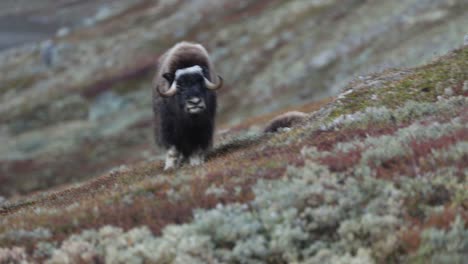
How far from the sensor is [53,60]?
86.9 m

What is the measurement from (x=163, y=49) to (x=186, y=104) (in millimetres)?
64654

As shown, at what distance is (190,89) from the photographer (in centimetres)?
1330

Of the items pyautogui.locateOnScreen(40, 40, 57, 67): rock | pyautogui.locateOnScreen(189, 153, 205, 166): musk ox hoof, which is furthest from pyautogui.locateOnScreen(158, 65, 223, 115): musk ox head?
pyautogui.locateOnScreen(40, 40, 57, 67): rock

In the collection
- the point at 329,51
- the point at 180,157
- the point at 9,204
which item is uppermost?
the point at 180,157

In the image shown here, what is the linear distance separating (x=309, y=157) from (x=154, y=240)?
3.09 meters

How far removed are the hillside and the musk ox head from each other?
3.47 meters

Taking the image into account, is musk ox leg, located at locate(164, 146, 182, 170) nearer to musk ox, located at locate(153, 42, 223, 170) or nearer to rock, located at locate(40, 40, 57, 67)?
musk ox, located at locate(153, 42, 223, 170)

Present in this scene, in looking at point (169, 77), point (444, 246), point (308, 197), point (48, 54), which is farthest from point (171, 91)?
point (48, 54)

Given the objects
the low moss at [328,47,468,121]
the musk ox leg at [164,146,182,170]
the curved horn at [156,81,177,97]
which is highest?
the curved horn at [156,81,177,97]

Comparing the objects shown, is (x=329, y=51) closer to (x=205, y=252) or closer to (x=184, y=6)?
(x=184, y=6)

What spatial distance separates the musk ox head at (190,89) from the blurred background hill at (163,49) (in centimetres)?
1735

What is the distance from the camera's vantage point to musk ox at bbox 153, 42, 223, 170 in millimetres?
13398

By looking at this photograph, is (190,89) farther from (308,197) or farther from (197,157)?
(308,197)

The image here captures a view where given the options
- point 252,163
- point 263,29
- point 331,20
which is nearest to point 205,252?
point 252,163
